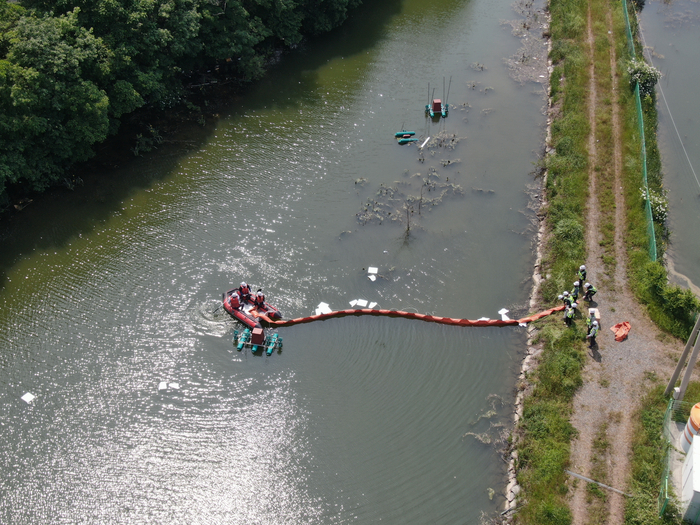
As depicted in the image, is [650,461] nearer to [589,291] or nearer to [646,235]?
[589,291]

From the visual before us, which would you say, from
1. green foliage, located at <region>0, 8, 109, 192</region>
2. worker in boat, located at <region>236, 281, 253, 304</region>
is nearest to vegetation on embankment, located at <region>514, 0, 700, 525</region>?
worker in boat, located at <region>236, 281, 253, 304</region>

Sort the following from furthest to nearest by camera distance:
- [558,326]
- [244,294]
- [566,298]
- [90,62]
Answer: [90,62], [244,294], [566,298], [558,326]

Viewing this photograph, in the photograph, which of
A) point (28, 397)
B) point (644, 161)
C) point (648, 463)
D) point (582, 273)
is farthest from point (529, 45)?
point (28, 397)

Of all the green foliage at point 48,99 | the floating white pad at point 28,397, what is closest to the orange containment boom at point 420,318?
the floating white pad at point 28,397

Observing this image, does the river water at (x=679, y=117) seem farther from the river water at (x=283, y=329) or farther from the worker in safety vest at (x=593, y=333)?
the river water at (x=283, y=329)

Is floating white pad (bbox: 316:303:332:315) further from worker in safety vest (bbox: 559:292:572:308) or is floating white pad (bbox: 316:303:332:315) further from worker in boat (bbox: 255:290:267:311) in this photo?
worker in safety vest (bbox: 559:292:572:308)

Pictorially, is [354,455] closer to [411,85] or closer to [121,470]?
[121,470]
